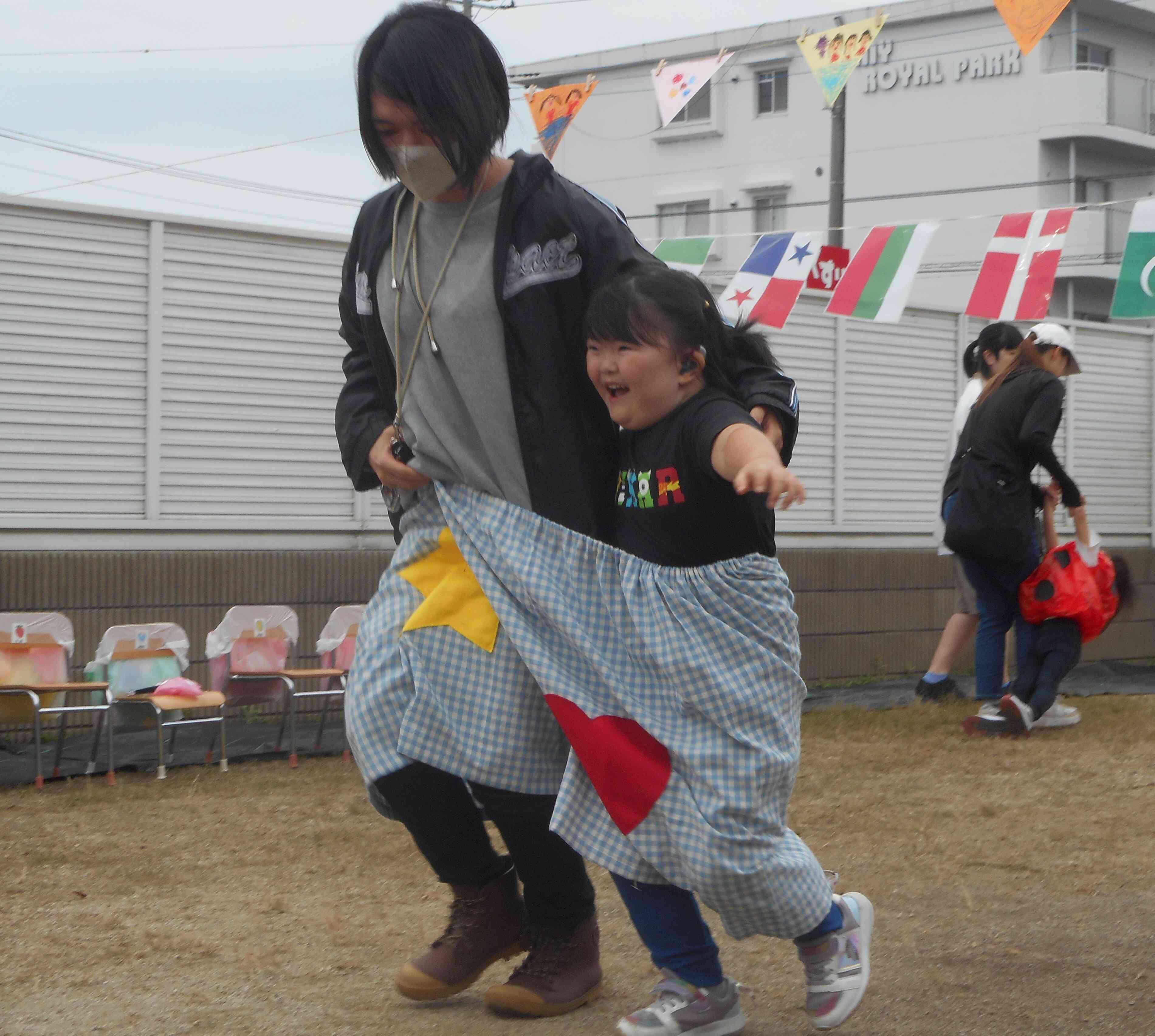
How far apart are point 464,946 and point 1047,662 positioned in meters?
4.35

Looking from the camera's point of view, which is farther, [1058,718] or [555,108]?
[555,108]

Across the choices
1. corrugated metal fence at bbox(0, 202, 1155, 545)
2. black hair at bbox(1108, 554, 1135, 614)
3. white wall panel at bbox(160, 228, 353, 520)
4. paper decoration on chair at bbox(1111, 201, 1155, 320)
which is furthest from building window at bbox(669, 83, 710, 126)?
black hair at bbox(1108, 554, 1135, 614)

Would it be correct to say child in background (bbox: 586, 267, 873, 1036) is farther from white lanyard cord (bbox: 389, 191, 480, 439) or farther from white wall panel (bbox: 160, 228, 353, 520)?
white wall panel (bbox: 160, 228, 353, 520)

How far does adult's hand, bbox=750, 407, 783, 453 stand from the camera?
7.55 feet

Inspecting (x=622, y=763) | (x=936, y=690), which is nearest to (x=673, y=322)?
(x=622, y=763)

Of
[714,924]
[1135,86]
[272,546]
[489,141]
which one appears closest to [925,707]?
[272,546]

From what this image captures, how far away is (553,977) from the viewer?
2566 millimetres

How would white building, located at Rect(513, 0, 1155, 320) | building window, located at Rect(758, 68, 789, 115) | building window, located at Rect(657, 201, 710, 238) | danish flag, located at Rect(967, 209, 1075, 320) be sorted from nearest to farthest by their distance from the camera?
danish flag, located at Rect(967, 209, 1075, 320), white building, located at Rect(513, 0, 1155, 320), building window, located at Rect(758, 68, 789, 115), building window, located at Rect(657, 201, 710, 238)

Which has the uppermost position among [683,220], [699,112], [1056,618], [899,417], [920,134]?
[699,112]

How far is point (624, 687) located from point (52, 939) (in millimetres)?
1720

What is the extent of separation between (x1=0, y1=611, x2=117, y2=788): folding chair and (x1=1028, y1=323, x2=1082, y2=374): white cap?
4343mm

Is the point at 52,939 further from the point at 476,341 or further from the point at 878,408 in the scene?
the point at 878,408

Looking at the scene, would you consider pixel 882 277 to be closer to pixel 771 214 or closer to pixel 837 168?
pixel 837 168

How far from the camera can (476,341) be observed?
2.40 meters
